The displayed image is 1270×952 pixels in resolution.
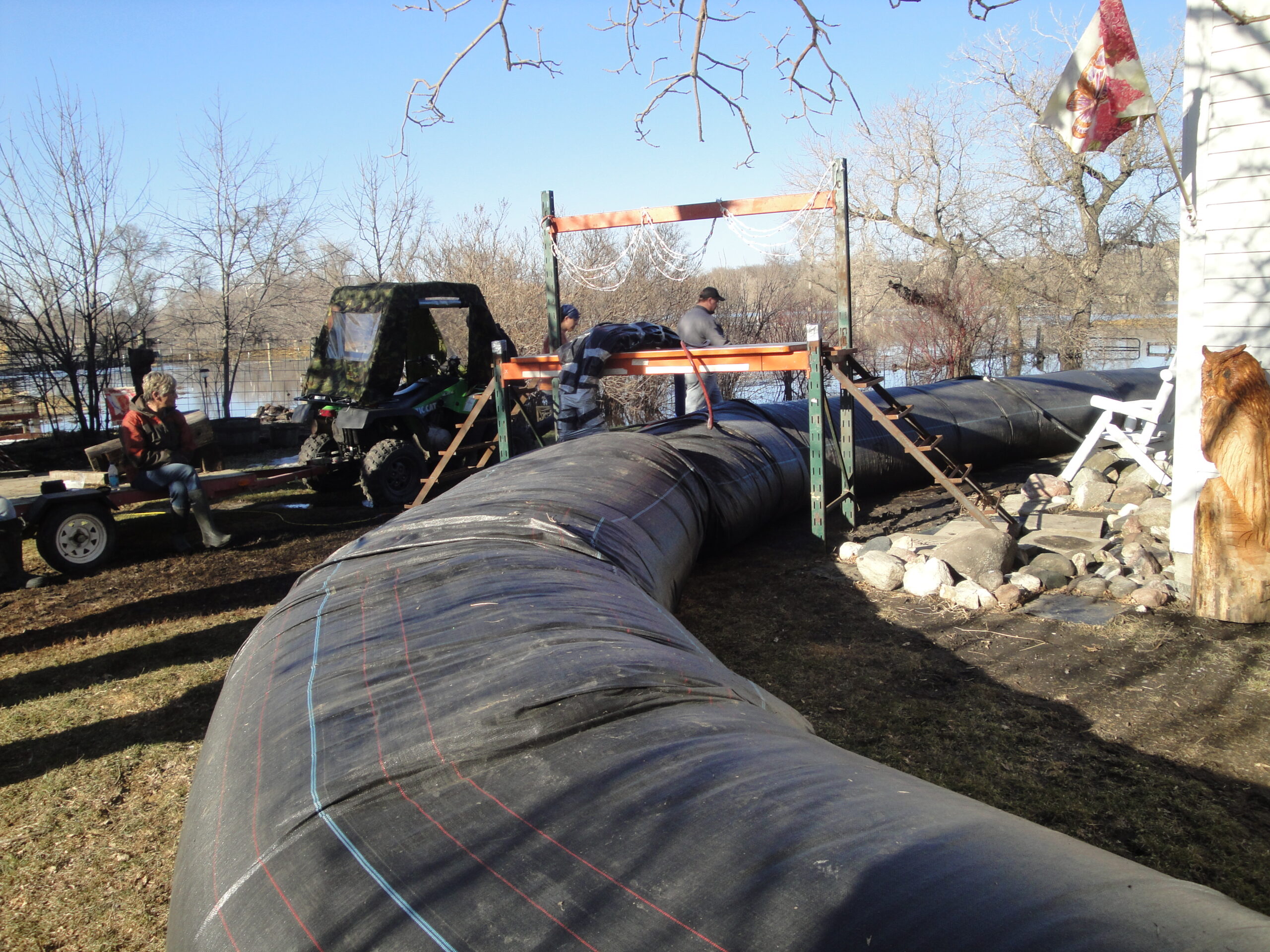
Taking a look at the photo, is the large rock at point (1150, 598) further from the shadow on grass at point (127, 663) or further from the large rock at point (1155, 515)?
the shadow on grass at point (127, 663)

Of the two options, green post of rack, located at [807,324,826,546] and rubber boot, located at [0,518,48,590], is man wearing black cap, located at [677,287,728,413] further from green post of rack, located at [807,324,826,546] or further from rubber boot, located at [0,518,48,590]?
rubber boot, located at [0,518,48,590]

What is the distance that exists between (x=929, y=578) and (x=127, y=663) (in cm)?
494

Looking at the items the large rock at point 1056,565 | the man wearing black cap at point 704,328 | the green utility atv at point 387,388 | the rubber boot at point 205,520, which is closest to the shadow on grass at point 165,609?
the rubber boot at point 205,520

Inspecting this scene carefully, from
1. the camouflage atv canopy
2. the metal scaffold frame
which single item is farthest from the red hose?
the camouflage atv canopy

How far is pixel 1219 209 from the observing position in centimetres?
554

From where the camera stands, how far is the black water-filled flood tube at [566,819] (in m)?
1.30

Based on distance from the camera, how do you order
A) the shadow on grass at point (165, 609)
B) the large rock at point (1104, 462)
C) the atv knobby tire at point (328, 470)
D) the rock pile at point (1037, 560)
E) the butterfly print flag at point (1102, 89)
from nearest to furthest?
1. the shadow on grass at point (165, 609)
2. the rock pile at point (1037, 560)
3. the butterfly print flag at point (1102, 89)
4. the large rock at point (1104, 462)
5. the atv knobby tire at point (328, 470)

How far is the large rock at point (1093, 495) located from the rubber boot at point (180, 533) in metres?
7.90

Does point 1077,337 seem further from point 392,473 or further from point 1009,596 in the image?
point 1009,596

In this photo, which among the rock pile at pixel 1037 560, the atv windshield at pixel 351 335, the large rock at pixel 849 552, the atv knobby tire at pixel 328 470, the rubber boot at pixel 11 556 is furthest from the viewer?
the atv windshield at pixel 351 335

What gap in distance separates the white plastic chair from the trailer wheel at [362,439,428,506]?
6583 mm

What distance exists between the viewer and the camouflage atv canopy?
9.88 metres

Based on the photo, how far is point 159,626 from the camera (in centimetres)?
553

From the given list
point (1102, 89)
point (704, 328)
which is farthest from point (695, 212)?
point (1102, 89)
